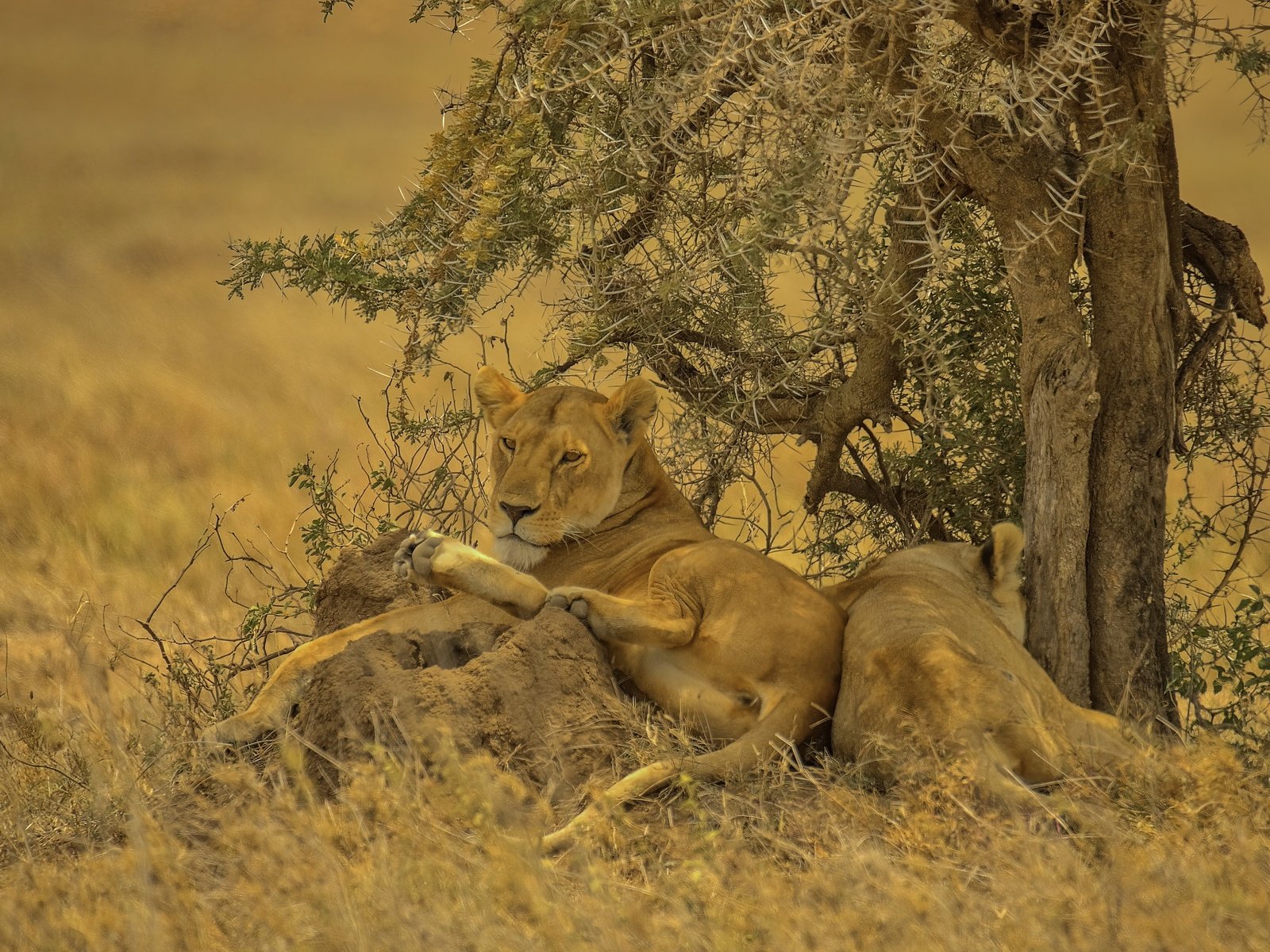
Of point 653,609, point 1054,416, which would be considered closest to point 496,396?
point 653,609

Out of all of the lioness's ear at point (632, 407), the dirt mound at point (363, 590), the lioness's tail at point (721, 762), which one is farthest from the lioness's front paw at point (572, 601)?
the lioness's ear at point (632, 407)

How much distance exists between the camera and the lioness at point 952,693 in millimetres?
5016

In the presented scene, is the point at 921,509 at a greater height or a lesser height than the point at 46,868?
greater

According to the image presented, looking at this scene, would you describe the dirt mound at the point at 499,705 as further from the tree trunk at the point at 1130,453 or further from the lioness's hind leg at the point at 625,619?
the tree trunk at the point at 1130,453

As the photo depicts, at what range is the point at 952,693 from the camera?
5.15m

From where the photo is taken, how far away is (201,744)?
216 inches

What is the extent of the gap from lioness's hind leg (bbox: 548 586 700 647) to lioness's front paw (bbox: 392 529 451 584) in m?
0.46

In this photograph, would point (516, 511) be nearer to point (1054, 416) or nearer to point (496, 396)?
point (496, 396)

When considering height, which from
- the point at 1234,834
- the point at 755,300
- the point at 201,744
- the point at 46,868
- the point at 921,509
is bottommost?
the point at 46,868

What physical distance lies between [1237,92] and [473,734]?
17939 mm

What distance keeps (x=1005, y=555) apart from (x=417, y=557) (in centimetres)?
254

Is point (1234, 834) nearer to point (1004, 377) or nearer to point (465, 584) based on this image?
point (465, 584)

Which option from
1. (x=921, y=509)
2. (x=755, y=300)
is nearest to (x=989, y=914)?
(x=755, y=300)

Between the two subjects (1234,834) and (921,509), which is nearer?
(1234,834)
